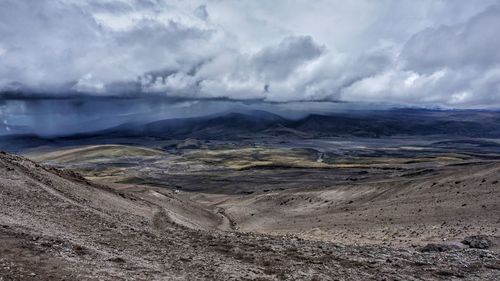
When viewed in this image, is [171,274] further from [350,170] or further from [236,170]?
[236,170]

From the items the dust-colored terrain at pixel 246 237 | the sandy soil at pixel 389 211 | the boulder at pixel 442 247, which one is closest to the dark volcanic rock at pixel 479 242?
the dust-colored terrain at pixel 246 237

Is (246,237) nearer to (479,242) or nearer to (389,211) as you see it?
(479,242)

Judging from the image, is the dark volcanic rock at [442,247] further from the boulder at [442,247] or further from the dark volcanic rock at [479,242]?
the dark volcanic rock at [479,242]

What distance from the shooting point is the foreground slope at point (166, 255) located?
626 inches

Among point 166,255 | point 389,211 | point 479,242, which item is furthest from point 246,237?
point 389,211

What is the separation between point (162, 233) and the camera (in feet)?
79.2

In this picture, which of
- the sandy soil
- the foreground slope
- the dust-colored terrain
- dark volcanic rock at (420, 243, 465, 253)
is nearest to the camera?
the foreground slope

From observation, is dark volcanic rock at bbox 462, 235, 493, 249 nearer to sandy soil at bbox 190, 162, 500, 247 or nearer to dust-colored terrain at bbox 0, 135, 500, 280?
dust-colored terrain at bbox 0, 135, 500, 280

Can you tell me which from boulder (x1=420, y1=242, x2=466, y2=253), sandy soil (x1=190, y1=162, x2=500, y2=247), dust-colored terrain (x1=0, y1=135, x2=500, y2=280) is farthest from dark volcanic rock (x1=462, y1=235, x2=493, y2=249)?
sandy soil (x1=190, y1=162, x2=500, y2=247)

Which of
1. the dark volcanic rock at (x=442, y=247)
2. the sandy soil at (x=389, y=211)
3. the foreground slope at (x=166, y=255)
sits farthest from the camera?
the sandy soil at (x=389, y=211)

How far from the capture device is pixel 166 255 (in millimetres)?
19016

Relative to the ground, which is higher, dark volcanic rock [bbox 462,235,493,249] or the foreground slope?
the foreground slope

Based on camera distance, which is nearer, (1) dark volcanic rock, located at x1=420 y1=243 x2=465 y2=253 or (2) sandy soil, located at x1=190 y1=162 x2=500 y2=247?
(1) dark volcanic rock, located at x1=420 y1=243 x2=465 y2=253

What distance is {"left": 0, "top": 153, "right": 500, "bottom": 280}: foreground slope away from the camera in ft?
52.2
